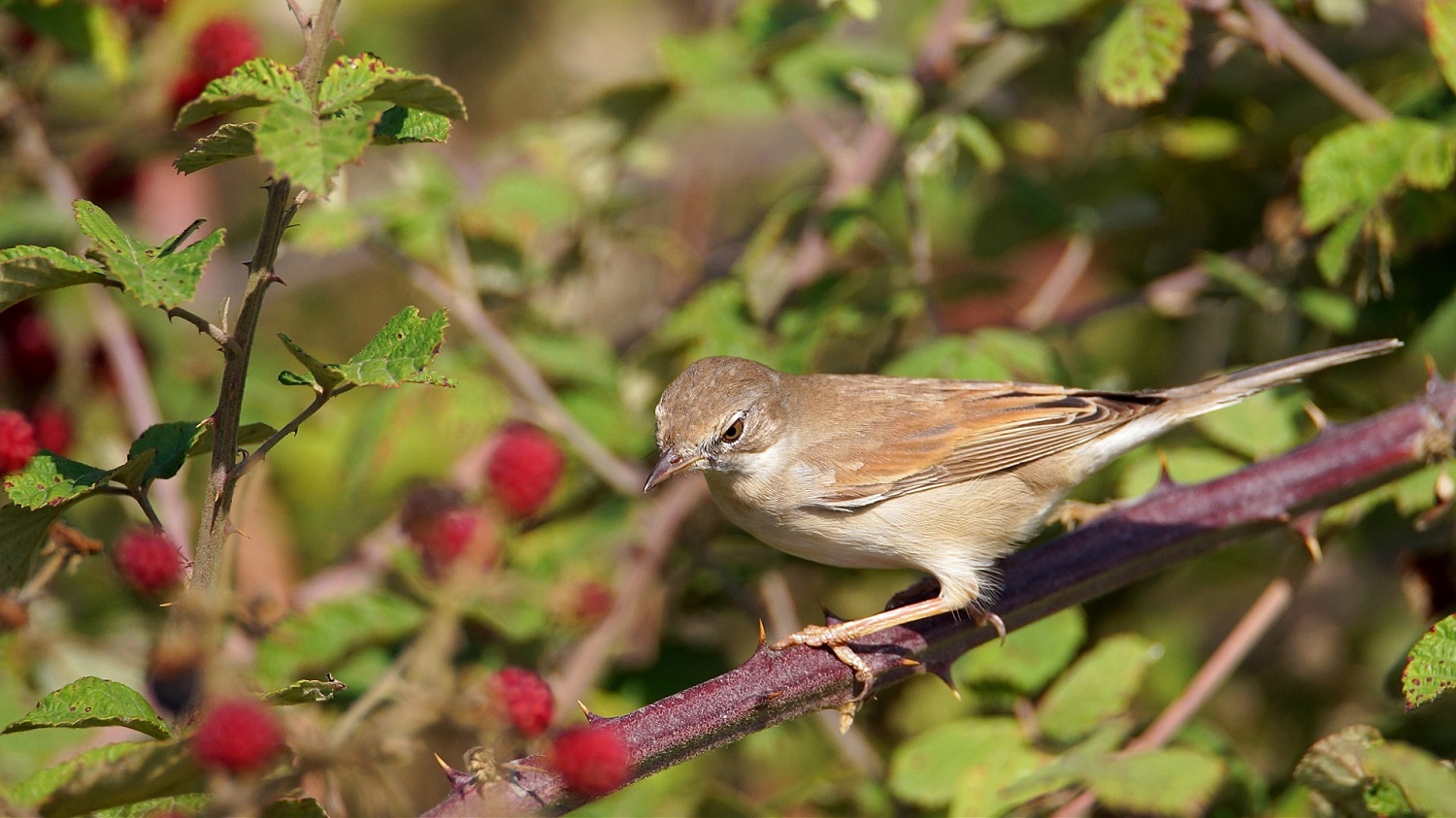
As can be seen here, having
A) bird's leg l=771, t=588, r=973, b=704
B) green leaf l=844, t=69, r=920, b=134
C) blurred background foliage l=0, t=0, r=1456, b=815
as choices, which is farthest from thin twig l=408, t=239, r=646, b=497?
green leaf l=844, t=69, r=920, b=134

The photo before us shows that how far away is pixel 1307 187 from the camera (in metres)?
3.64

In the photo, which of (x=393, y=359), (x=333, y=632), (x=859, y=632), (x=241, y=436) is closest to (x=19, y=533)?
(x=241, y=436)

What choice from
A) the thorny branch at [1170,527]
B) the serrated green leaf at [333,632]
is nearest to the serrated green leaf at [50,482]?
the serrated green leaf at [333,632]

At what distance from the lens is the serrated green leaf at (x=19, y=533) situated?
2271 mm

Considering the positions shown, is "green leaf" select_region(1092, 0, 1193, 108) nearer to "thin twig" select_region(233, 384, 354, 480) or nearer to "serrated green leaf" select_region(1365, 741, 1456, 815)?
"serrated green leaf" select_region(1365, 741, 1456, 815)

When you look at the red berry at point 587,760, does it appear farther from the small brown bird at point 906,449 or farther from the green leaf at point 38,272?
the small brown bird at point 906,449

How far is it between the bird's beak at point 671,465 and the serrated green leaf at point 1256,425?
1.64 meters

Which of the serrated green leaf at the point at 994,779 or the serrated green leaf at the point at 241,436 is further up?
the serrated green leaf at the point at 241,436

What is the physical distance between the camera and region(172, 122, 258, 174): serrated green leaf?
6.38ft


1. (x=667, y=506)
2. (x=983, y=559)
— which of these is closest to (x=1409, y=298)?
(x=983, y=559)

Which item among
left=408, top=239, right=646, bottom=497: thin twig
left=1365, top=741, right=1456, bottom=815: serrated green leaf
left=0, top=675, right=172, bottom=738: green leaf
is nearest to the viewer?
left=0, top=675, right=172, bottom=738: green leaf

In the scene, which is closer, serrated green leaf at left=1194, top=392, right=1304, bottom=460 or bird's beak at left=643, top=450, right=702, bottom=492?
bird's beak at left=643, top=450, right=702, bottom=492

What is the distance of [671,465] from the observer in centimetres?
375

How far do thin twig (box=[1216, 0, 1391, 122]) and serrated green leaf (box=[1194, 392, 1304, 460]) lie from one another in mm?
948
